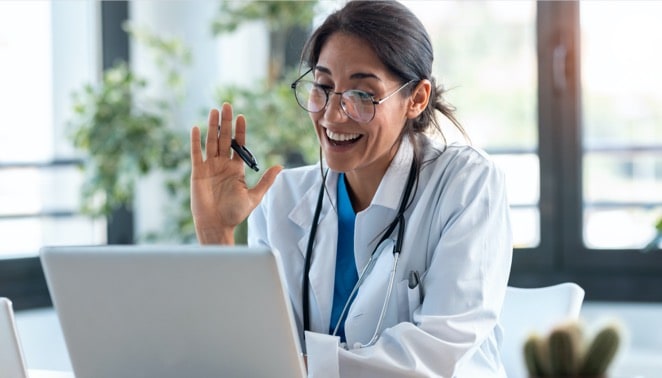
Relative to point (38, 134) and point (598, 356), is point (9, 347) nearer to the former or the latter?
point (598, 356)

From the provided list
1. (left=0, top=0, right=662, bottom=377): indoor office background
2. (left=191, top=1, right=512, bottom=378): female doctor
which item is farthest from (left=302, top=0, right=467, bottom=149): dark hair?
(left=0, top=0, right=662, bottom=377): indoor office background

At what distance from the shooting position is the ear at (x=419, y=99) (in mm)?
1962

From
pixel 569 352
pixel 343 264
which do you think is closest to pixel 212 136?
pixel 343 264

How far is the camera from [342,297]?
1.92 meters

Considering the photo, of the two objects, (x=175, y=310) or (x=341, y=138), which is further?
(x=341, y=138)

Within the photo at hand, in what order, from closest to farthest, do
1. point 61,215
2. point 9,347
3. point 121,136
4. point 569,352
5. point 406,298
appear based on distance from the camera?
point 569,352 → point 9,347 → point 406,298 → point 121,136 → point 61,215

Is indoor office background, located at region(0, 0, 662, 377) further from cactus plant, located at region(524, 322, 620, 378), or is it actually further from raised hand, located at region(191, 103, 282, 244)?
cactus plant, located at region(524, 322, 620, 378)

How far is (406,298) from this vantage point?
1.80 meters

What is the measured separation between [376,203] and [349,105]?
0.67 ft

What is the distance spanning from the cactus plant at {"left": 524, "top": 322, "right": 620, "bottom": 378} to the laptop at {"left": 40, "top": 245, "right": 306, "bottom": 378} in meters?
0.37

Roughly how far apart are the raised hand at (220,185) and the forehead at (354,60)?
22 cm

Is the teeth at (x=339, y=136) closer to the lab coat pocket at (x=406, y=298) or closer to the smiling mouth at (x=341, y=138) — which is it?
the smiling mouth at (x=341, y=138)

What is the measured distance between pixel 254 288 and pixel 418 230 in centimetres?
79

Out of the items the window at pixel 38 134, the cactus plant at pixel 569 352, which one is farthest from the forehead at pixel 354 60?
the window at pixel 38 134
